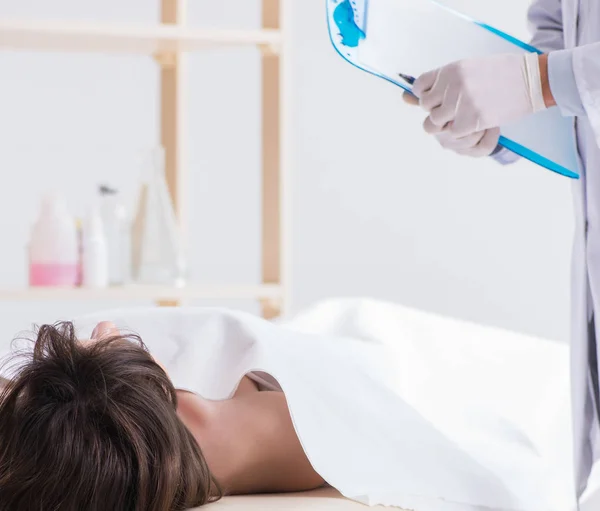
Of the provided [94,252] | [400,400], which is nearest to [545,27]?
[400,400]

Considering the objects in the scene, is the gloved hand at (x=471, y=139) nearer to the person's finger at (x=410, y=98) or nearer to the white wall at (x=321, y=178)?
the person's finger at (x=410, y=98)

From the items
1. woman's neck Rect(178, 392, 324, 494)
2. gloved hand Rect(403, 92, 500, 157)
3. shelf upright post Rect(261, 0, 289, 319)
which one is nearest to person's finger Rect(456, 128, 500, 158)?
gloved hand Rect(403, 92, 500, 157)

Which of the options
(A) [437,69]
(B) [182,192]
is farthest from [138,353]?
(B) [182,192]

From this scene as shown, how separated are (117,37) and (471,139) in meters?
1.07

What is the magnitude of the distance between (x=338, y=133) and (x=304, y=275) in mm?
520

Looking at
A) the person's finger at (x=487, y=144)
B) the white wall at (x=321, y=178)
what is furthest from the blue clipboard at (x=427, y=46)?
the white wall at (x=321, y=178)

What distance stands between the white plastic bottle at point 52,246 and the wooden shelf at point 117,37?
40 cm

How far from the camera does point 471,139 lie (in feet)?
4.14

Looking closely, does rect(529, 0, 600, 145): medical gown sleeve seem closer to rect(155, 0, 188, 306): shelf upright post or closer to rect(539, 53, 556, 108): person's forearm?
rect(539, 53, 556, 108): person's forearm

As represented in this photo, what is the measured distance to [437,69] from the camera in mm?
1174

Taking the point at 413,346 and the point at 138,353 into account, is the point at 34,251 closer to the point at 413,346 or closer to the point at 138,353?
the point at 413,346

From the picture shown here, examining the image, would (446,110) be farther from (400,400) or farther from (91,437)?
(91,437)

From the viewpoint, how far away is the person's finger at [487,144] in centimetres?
126

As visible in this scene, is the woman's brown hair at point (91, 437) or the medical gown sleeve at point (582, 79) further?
the medical gown sleeve at point (582, 79)
